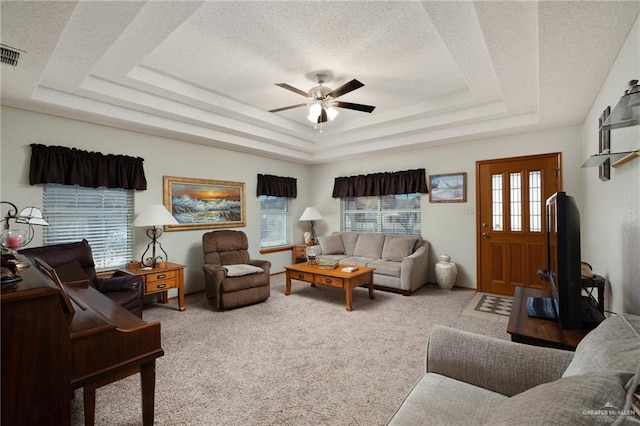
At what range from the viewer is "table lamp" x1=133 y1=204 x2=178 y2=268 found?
3.62 meters

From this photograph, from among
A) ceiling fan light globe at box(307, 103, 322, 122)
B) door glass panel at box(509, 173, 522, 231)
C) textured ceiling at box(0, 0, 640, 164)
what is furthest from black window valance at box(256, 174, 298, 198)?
door glass panel at box(509, 173, 522, 231)

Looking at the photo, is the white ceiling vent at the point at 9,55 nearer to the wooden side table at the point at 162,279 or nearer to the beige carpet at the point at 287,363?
the wooden side table at the point at 162,279

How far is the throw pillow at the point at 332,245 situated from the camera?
559 centimetres

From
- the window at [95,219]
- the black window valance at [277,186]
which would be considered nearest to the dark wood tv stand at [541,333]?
the window at [95,219]

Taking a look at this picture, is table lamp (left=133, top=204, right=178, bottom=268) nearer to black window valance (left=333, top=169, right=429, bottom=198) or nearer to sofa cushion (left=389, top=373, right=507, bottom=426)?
black window valance (left=333, top=169, right=429, bottom=198)

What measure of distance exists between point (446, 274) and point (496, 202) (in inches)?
52.1

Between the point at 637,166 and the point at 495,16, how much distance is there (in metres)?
1.22

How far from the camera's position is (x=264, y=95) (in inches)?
149

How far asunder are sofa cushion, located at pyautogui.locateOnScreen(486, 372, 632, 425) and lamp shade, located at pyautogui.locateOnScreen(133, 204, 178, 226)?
3.81 metres

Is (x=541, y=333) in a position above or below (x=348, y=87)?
below

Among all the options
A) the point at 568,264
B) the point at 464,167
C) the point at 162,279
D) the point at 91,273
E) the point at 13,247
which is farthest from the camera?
the point at 464,167

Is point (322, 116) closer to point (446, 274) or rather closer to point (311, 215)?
point (311, 215)

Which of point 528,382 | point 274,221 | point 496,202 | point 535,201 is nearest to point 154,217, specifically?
point 274,221

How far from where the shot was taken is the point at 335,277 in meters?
3.82
